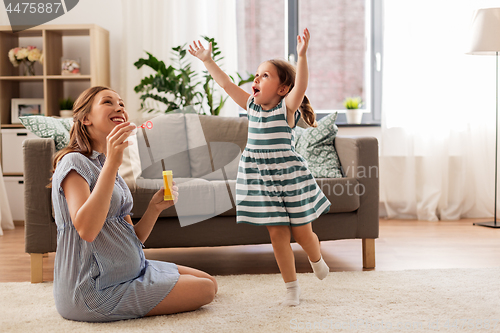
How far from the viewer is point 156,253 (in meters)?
2.54

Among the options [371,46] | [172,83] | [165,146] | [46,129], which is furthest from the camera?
[371,46]

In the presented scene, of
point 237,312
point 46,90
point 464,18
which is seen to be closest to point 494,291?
point 237,312

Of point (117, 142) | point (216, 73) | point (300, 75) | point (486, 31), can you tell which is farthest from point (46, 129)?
point (486, 31)

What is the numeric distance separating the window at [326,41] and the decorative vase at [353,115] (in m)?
0.17

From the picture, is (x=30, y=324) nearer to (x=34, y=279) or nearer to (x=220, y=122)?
(x=34, y=279)

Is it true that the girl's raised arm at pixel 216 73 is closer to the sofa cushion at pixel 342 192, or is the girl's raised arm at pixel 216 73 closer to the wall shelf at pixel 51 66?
the sofa cushion at pixel 342 192

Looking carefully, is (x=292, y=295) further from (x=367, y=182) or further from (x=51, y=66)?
(x=51, y=66)

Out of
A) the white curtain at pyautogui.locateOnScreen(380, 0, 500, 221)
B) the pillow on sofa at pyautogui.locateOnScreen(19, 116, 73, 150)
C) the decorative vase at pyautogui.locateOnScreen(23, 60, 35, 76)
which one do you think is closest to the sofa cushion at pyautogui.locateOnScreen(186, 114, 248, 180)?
the pillow on sofa at pyautogui.locateOnScreen(19, 116, 73, 150)

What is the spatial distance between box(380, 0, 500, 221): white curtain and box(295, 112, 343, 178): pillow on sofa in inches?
46.0

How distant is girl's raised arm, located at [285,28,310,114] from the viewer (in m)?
1.48

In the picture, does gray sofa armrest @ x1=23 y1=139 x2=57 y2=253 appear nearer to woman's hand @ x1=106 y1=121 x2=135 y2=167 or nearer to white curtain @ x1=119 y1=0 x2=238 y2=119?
woman's hand @ x1=106 y1=121 x2=135 y2=167

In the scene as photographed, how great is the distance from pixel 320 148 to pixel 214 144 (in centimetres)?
63

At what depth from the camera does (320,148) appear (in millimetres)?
2516

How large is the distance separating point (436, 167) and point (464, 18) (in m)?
1.13
